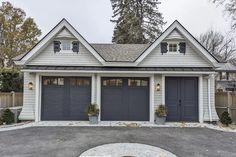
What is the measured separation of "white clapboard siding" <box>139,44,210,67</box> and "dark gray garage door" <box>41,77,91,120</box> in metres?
3.94

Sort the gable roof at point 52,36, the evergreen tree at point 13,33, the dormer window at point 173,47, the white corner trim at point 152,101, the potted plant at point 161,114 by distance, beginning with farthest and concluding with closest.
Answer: the evergreen tree at point 13,33, the dormer window at point 173,47, the white corner trim at point 152,101, the gable roof at point 52,36, the potted plant at point 161,114

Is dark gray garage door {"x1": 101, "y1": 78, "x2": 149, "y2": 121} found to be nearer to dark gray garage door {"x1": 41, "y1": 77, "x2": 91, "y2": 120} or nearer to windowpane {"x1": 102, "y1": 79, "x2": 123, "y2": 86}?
windowpane {"x1": 102, "y1": 79, "x2": 123, "y2": 86}

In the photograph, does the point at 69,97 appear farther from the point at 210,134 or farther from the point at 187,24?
the point at 187,24

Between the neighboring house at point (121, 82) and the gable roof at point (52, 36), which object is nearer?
the gable roof at point (52, 36)

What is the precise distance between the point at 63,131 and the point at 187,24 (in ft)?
104

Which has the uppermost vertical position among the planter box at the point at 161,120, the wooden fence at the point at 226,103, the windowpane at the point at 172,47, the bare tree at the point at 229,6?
the bare tree at the point at 229,6

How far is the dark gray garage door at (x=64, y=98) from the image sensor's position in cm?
1277

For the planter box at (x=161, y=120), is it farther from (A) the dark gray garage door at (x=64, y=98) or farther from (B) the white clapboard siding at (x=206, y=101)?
(A) the dark gray garage door at (x=64, y=98)

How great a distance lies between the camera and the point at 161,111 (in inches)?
472

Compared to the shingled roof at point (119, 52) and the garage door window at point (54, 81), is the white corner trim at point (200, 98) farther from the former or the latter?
the garage door window at point (54, 81)

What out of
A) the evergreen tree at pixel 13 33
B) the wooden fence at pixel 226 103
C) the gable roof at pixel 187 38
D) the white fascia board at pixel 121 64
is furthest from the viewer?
the evergreen tree at pixel 13 33

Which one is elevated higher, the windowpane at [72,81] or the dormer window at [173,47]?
the dormer window at [173,47]

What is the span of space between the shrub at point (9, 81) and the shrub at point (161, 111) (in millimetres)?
11336

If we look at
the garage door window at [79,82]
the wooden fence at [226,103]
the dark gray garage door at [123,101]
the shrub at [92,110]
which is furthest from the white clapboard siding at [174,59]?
the shrub at [92,110]
